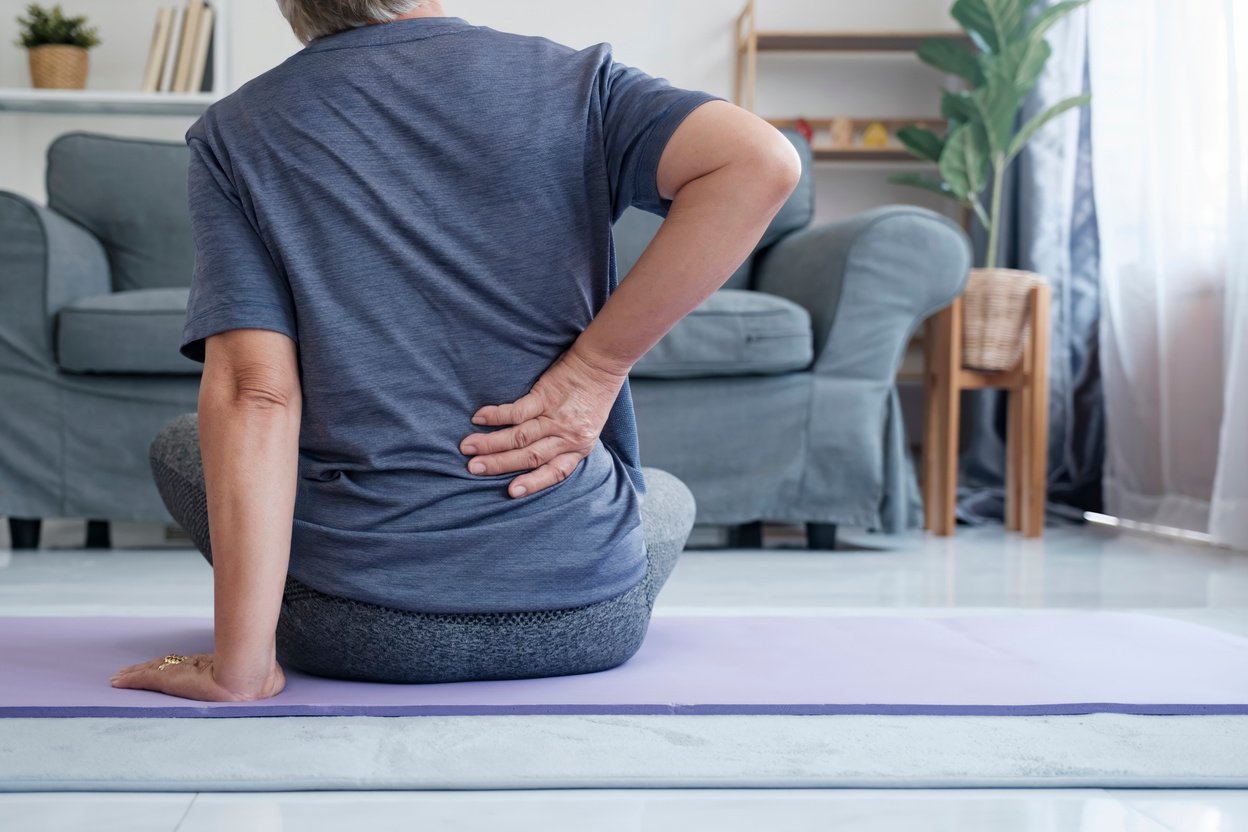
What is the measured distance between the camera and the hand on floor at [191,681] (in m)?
1.05

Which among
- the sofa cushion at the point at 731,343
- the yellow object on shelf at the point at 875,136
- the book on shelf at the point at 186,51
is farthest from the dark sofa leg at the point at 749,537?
the book on shelf at the point at 186,51

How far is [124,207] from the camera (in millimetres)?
3031

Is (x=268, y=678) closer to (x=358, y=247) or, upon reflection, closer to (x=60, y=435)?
(x=358, y=247)

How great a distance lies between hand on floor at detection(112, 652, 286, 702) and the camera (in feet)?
3.46

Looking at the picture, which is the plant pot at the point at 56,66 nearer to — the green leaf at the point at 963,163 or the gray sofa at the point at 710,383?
the gray sofa at the point at 710,383

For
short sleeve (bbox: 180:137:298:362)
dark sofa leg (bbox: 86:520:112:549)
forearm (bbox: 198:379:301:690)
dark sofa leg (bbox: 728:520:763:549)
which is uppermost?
short sleeve (bbox: 180:137:298:362)

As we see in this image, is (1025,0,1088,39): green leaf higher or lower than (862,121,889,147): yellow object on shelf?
higher

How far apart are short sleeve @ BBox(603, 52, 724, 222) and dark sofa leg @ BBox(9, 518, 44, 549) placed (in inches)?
74.7

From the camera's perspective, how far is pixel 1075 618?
156cm

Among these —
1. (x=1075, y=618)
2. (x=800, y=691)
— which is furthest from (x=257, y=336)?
(x=1075, y=618)

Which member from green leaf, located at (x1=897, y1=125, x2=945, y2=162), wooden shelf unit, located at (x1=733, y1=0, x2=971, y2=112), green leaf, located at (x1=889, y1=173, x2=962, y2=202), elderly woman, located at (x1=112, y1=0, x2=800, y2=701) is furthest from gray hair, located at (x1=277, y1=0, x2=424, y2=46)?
wooden shelf unit, located at (x1=733, y1=0, x2=971, y2=112)

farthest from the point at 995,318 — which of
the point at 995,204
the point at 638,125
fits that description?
the point at 638,125

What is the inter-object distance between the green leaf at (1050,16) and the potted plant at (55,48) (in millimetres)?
2943

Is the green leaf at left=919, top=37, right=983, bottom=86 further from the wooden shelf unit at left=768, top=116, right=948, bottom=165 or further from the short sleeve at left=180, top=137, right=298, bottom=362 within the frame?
the short sleeve at left=180, top=137, right=298, bottom=362
